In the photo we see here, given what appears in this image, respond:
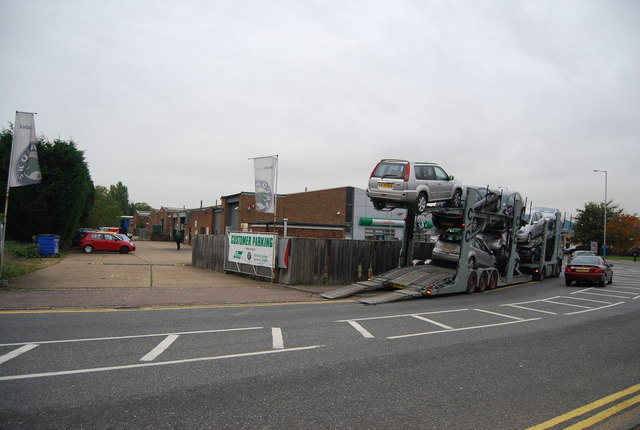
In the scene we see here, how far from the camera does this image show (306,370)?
19.2ft

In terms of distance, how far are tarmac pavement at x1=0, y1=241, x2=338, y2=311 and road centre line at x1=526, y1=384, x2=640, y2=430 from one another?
27.9 ft

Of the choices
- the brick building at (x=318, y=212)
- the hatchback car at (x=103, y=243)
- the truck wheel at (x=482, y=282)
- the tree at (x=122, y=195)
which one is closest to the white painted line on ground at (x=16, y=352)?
the truck wheel at (x=482, y=282)

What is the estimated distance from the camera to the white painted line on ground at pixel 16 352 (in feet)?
19.1

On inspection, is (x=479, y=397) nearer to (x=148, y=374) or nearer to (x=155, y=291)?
(x=148, y=374)

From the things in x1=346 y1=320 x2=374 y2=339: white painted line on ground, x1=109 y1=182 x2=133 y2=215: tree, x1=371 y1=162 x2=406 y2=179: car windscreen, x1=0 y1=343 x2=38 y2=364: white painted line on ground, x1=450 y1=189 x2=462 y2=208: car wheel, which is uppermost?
x1=109 y1=182 x2=133 y2=215: tree

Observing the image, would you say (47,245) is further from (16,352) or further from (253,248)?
(16,352)

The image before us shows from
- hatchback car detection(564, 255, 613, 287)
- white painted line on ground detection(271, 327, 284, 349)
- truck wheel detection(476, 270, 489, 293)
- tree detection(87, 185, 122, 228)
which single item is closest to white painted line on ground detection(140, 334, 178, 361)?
white painted line on ground detection(271, 327, 284, 349)

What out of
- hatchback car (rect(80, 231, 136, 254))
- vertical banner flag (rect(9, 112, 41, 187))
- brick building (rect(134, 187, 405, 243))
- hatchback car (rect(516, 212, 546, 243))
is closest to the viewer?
vertical banner flag (rect(9, 112, 41, 187))

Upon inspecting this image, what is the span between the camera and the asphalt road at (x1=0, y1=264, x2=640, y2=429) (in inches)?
172

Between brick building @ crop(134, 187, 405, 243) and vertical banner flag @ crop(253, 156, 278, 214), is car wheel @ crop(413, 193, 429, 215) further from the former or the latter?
brick building @ crop(134, 187, 405, 243)

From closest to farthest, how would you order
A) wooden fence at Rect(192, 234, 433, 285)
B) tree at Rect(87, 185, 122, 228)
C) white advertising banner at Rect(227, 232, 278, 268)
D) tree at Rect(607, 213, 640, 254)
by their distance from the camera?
wooden fence at Rect(192, 234, 433, 285), white advertising banner at Rect(227, 232, 278, 268), tree at Rect(87, 185, 122, 228), tree at Rect(607, 213, 640, 254)

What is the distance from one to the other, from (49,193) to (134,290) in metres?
17.3

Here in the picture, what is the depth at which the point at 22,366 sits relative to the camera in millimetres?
5551

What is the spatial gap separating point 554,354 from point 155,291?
10.8 meters
